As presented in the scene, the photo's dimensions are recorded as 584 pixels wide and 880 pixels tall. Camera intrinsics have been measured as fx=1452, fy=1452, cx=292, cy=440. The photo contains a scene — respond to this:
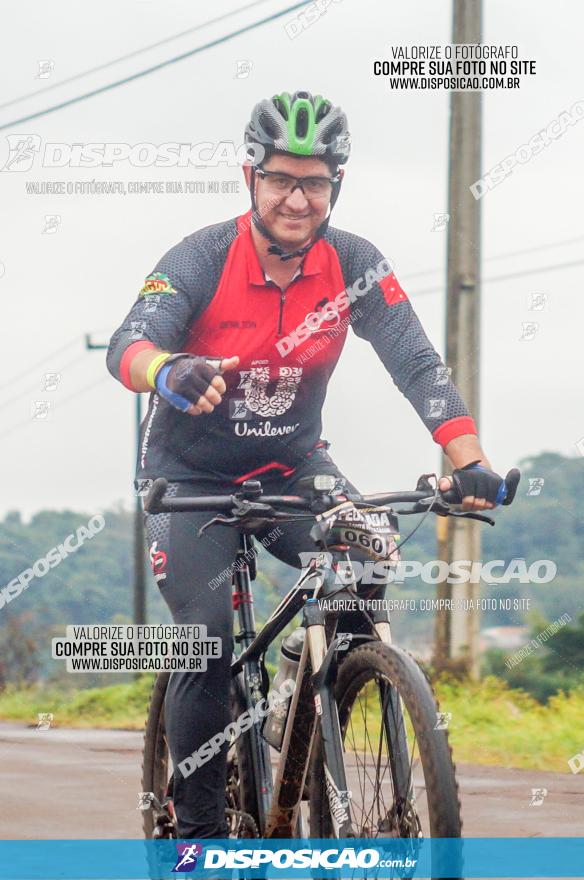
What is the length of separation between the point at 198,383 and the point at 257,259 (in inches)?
44.0

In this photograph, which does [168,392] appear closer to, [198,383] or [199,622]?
[198,383]

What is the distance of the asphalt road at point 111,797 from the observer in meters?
5.47

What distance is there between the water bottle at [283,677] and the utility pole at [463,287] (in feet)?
16.4

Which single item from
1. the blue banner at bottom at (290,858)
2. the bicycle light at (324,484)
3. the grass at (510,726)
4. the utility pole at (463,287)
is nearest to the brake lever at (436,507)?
the bicycle light at (324,484)

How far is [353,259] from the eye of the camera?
173 inches

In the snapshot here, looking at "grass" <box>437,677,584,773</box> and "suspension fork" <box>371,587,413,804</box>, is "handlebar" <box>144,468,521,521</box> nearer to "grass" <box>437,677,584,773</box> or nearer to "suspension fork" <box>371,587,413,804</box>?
"suspension fork" <box>371,587,413,804</box>

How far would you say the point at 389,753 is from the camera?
3.46 m

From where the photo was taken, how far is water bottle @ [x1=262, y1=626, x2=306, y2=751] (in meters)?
3.84

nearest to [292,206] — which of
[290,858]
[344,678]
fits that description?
[344,678]

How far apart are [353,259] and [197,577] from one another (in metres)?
1.10

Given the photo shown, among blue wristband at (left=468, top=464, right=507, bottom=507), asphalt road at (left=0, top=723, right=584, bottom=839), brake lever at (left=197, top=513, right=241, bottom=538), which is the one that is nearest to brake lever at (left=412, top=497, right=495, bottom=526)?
blue wristband at (left=468, top=464, right=507, bottom=507)

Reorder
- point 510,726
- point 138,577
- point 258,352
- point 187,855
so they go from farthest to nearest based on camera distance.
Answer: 1. point 138,577
2. point 510,726
3. point 258,352
4. point 187,855

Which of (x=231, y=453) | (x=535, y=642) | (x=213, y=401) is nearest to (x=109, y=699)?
(x=535, y=642)

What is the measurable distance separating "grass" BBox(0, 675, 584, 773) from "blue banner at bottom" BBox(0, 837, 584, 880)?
2433 mm
